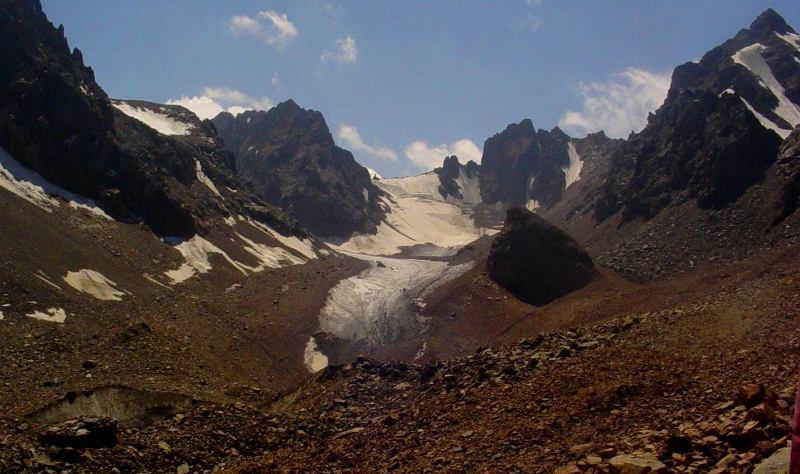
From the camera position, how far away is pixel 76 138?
93062mm

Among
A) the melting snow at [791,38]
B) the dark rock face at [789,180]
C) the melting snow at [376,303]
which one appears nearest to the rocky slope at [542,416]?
the dark rock face at [789,180]

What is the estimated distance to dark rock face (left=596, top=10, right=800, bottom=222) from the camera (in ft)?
272

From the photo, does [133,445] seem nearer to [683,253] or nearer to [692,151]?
[683,253]

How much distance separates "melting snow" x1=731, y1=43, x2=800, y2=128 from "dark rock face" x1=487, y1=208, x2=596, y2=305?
54.2 meters

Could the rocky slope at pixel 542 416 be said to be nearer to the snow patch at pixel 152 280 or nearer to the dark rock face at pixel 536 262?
the dark rock face at pixel 536 262

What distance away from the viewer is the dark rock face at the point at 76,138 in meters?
87.6

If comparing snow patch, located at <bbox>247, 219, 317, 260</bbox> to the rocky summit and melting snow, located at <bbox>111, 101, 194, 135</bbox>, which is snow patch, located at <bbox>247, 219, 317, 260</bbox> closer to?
the rocky summit

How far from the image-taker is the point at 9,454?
2044 centimetres

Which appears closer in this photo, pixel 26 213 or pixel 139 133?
pixel 26 213

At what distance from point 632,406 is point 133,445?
17.4 m

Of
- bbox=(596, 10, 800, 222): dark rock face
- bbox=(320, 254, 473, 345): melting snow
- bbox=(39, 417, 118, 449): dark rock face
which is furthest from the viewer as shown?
bbox=(596, 10, 800, 222): dark rock face

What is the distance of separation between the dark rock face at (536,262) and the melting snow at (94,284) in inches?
1718

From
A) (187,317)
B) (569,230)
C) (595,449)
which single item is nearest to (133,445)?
(595,449)

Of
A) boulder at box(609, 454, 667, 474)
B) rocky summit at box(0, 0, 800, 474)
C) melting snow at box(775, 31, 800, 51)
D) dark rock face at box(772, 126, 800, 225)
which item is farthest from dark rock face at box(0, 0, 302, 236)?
melting snow at box(775, 31, 800, 51)
